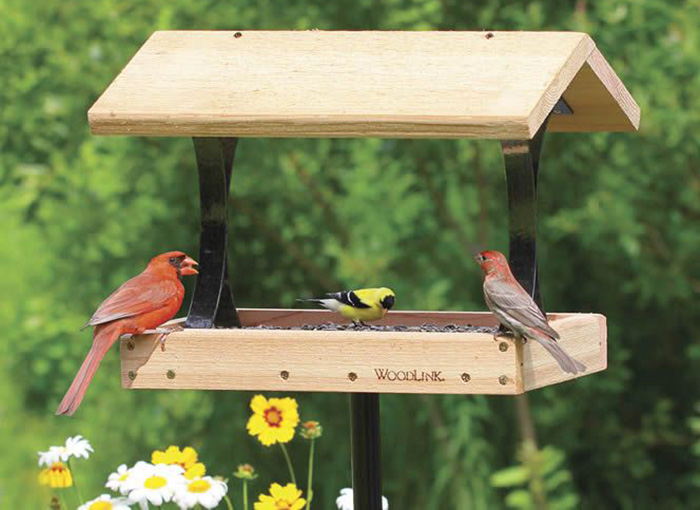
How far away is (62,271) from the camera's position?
648 cm

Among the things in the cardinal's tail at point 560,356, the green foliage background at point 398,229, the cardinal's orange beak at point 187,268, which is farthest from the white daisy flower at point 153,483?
the green foliage background at point 398,229

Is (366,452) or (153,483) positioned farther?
(366,452)

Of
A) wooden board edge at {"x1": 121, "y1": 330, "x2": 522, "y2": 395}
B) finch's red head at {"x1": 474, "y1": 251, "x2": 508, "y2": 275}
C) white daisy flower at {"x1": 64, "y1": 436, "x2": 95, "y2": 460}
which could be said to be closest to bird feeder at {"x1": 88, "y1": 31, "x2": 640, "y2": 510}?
wooden board edge at {"x1": 121, "y1": 330, "x2": 522, "y2": 395}

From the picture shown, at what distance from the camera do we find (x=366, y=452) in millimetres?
3730

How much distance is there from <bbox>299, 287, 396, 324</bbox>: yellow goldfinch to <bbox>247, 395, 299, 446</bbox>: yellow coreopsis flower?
0.27 meters

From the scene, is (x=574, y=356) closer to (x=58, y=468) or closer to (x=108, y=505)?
(x=108, y=505)

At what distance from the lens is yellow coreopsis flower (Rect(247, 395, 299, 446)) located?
3.75 meters

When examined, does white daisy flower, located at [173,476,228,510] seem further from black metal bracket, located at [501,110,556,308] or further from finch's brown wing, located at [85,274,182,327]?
black metal bracket, located at [501,110,556,308]

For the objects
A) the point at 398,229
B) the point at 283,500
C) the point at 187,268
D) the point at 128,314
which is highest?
the point at 398,229

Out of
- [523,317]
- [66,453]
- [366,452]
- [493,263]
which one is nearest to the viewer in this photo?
[523,317]

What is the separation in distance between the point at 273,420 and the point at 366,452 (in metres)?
0.25

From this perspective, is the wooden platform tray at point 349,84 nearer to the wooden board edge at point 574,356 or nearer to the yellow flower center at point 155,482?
the wooden board edge at point 574,356

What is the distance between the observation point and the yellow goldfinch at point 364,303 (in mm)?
3666

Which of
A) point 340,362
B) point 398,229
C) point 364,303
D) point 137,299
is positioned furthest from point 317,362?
point 398,229
